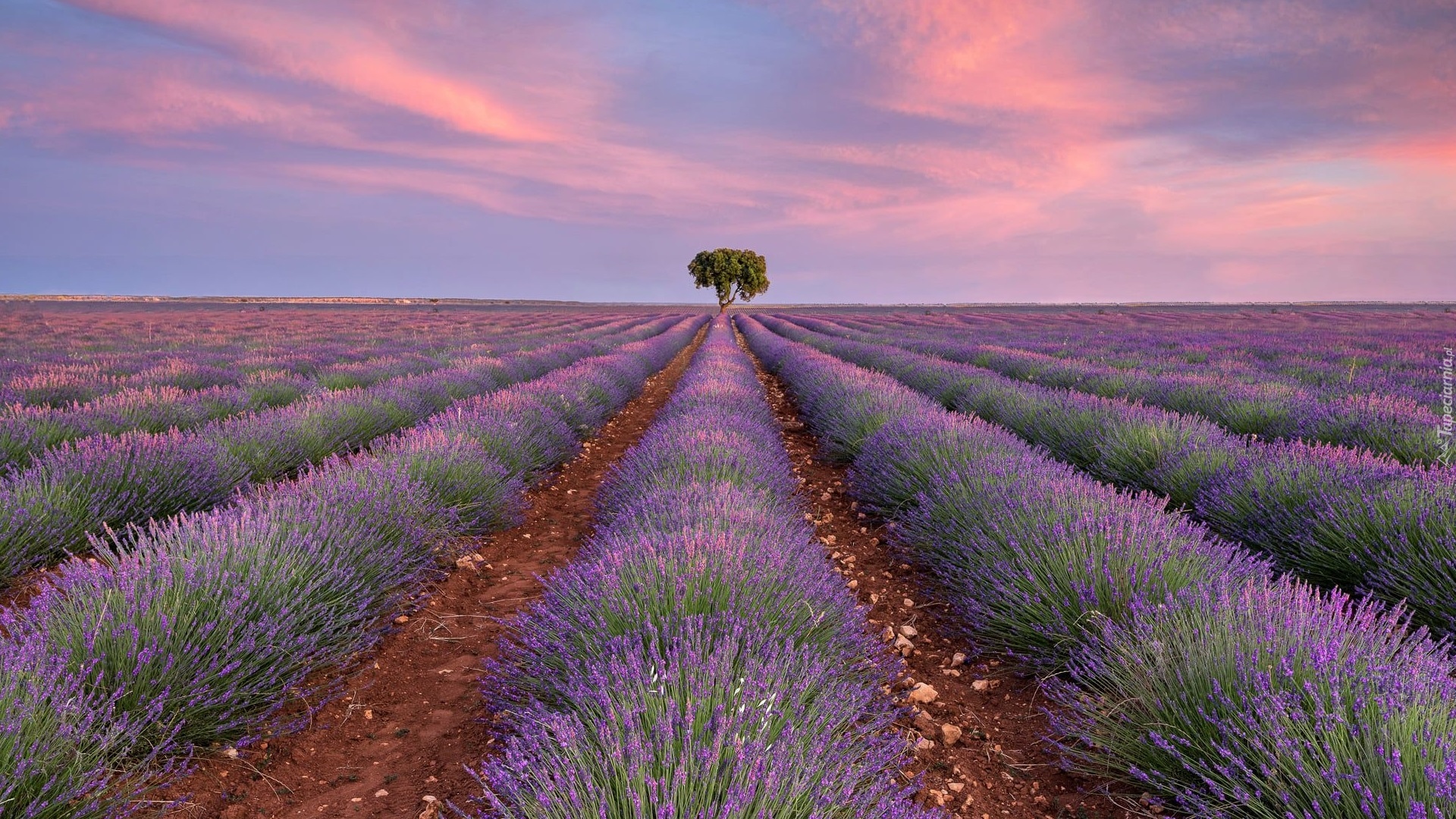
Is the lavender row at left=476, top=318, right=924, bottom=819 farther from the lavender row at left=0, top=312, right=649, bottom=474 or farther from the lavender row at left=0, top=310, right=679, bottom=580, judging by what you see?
the lavender row at left=0, top=312, right=649, bottom=474

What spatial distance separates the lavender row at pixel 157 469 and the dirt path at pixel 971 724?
3394 mm

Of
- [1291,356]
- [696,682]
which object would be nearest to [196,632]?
[696,682]

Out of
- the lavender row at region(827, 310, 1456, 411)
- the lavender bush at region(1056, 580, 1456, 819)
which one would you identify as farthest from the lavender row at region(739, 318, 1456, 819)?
the lavender row at region(827, 310, 1456, 411)

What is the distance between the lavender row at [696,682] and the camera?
4.31ft

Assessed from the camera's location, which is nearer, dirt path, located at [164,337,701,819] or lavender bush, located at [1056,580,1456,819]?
lavender bush, located at [1056,580,1456,819]

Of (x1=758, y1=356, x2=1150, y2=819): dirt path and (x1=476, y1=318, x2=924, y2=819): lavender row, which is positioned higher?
(x1=476, y1=318, x2=924, y2=819): lavender row

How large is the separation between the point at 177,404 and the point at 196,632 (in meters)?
5.34

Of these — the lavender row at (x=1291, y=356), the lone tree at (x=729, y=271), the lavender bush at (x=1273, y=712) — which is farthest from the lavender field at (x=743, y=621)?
the lone tree at (x=729, y=271)

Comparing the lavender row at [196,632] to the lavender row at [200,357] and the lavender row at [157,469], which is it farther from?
the lavender row at [200,357]

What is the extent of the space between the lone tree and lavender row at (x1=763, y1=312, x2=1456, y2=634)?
54.2 metres

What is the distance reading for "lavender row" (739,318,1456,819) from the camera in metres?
1.44

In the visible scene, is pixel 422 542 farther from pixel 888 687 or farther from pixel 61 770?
pixel 888 687

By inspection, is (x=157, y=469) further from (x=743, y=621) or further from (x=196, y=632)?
(x=743, y=621)

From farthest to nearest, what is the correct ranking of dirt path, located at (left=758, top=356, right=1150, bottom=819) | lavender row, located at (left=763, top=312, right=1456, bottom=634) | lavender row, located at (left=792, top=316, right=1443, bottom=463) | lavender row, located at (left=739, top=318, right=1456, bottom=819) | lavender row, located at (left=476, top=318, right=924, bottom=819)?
lavender row, located at (left=792, top=316, right=1443, bottom=463) → lavender row, located at (left=763, top=312, right=1456, bottom=634) → dirt path, located at (left=758, top=356, right=1150, bottom=819) → lavender row, located at (left=739, top=318, right=1456, bottom=819) → lavender row, located at (left=476, top=318, right=924, bottom=819)
